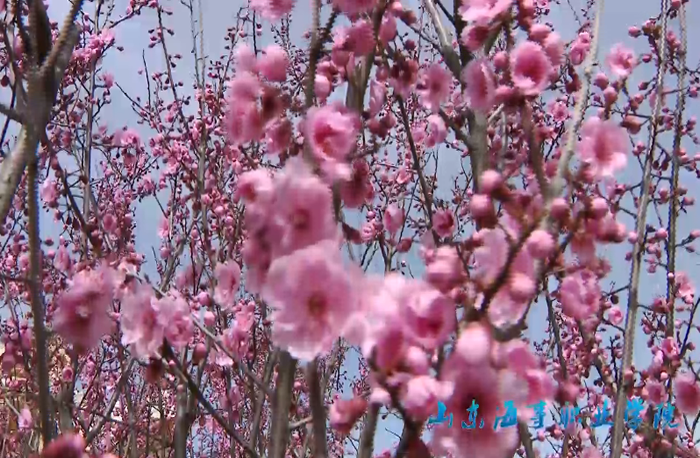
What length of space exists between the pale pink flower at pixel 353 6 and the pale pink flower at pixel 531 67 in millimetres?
426

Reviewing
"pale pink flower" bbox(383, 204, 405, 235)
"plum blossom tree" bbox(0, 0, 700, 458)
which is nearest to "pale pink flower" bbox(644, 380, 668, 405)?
"plum blossom tree" bbox(0, 0, 700, 458)

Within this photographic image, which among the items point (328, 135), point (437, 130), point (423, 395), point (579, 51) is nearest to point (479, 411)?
point (423, 395)

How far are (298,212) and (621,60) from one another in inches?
82.3

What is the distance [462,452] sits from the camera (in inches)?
46.1

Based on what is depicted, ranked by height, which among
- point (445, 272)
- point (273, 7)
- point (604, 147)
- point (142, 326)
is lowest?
point (445, 272)

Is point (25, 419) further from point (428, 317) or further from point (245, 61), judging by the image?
point (428, 317)

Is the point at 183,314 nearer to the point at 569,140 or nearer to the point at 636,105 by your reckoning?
the point at 569,140

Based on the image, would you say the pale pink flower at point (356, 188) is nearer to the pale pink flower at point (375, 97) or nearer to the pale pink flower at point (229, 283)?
the pale pink flower at point (375, 97)

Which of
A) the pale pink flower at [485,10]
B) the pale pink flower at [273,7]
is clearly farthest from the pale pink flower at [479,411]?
the pale pink flower at [273,7]

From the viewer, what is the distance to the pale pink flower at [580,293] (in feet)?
6.30

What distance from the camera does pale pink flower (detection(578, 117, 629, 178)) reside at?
1.70 metres

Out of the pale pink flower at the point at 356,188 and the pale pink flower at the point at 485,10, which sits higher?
the pale pink flower at the point at 485,10

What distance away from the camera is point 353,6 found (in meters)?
1.77

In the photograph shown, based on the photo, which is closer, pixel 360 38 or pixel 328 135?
pixel 328 135
